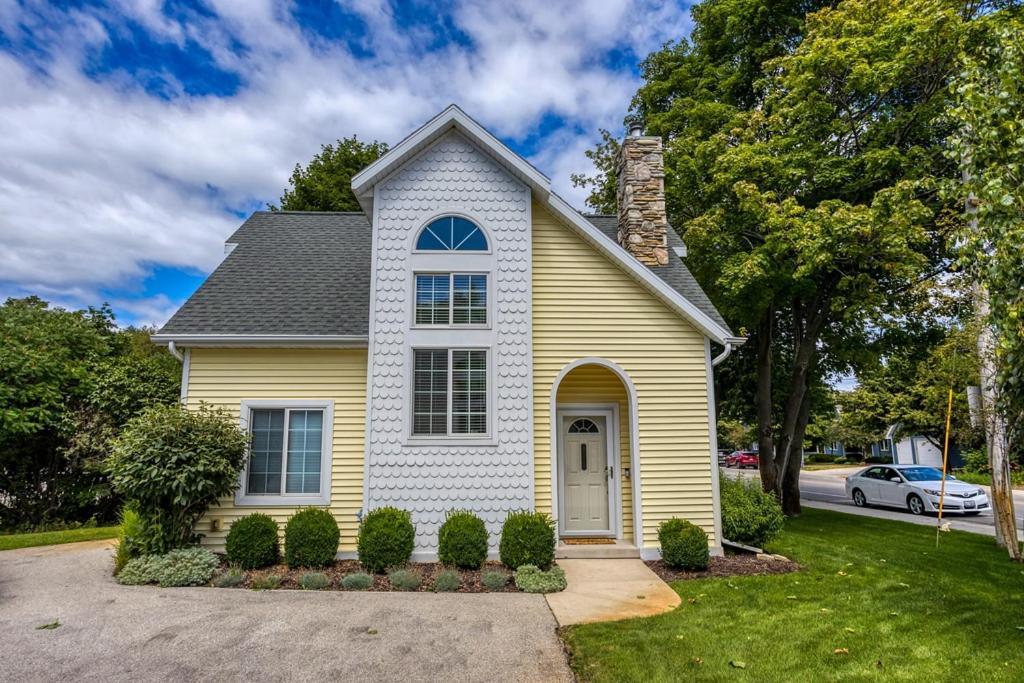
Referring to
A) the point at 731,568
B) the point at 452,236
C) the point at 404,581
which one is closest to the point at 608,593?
the point at 731,568

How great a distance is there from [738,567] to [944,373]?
23.2 ft

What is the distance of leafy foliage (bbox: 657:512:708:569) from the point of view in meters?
8.20

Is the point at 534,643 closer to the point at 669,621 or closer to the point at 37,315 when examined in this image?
the point at 669,621

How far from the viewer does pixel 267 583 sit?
7270 millimetres

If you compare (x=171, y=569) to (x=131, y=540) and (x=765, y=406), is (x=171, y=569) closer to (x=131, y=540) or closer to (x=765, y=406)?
(x=131, y=540)

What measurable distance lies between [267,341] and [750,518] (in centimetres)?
901

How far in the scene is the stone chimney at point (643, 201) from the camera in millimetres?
11227

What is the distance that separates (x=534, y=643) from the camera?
17.6 feet

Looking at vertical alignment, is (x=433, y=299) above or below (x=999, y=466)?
above

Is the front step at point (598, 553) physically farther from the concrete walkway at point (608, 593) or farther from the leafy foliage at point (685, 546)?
the leafy foliage at point (685, 546)

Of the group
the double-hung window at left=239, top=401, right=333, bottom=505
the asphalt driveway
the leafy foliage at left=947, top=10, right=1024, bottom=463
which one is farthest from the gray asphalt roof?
the leafy foliage at left=947, top=10, right=1024, bottom=463

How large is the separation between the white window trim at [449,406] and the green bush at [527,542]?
54.9 inches

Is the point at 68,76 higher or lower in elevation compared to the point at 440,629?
higher

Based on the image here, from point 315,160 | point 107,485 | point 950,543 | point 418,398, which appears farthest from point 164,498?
point 315,160
